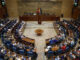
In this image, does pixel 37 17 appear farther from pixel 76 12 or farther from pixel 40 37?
pixel 76 12

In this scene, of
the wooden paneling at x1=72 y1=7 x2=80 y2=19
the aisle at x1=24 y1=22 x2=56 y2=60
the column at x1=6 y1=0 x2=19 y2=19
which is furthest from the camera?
the column at x1=6 y1=0 x2=19 y2=19

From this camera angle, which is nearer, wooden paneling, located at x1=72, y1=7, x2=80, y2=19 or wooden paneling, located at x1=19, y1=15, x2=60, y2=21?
wooden paneling, located at x1=19, y1=15, x2=60, y2=21

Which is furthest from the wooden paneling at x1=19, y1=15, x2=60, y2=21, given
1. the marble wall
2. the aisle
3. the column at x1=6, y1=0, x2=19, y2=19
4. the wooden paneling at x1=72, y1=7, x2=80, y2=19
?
the wooden paneling at x1=72, y1=7, x2=80, y2=19

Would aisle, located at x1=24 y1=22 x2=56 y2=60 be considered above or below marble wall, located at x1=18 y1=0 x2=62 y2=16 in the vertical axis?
below

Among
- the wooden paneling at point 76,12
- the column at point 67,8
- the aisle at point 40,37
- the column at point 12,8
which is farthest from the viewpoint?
the column at point 67,8

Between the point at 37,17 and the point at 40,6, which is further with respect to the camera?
the point at 40,6

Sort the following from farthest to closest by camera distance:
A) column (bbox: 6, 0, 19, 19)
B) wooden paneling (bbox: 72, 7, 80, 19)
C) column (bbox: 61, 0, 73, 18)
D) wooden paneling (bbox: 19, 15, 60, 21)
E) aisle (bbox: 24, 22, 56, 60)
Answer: column (bbox: 61, 0, 73, 18), column (bbox: 6, 0, 19, 19), wooden paneling (bbox: 72, 7, 80, 19), wooden paneling (bbox: 19, 15, 60, 21), aisle (bbox: 24, 22, 56, 60)

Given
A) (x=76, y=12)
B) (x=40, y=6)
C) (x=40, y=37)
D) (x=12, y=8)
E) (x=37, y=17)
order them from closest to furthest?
1. (x=40, y=37)
2. (x=37, y=17)
3. (x=76, y=12)
4. (x=40, y=6)
5. (x=12, y=8)

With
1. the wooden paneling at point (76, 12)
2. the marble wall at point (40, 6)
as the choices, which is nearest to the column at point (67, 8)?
the marble wall at point (40, 6)

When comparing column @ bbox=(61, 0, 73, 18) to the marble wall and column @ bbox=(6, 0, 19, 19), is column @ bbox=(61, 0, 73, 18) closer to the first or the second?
the marble wall

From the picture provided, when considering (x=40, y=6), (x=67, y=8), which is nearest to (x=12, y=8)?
(x=40, y=6)

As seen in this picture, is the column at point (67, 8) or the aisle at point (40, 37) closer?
the aisle at point (40, 37)

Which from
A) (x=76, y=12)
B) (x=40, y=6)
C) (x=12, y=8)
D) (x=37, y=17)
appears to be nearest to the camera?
(x=37, y=17)

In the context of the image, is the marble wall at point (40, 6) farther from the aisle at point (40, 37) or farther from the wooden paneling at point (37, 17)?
the aisle at point (40, 37)
